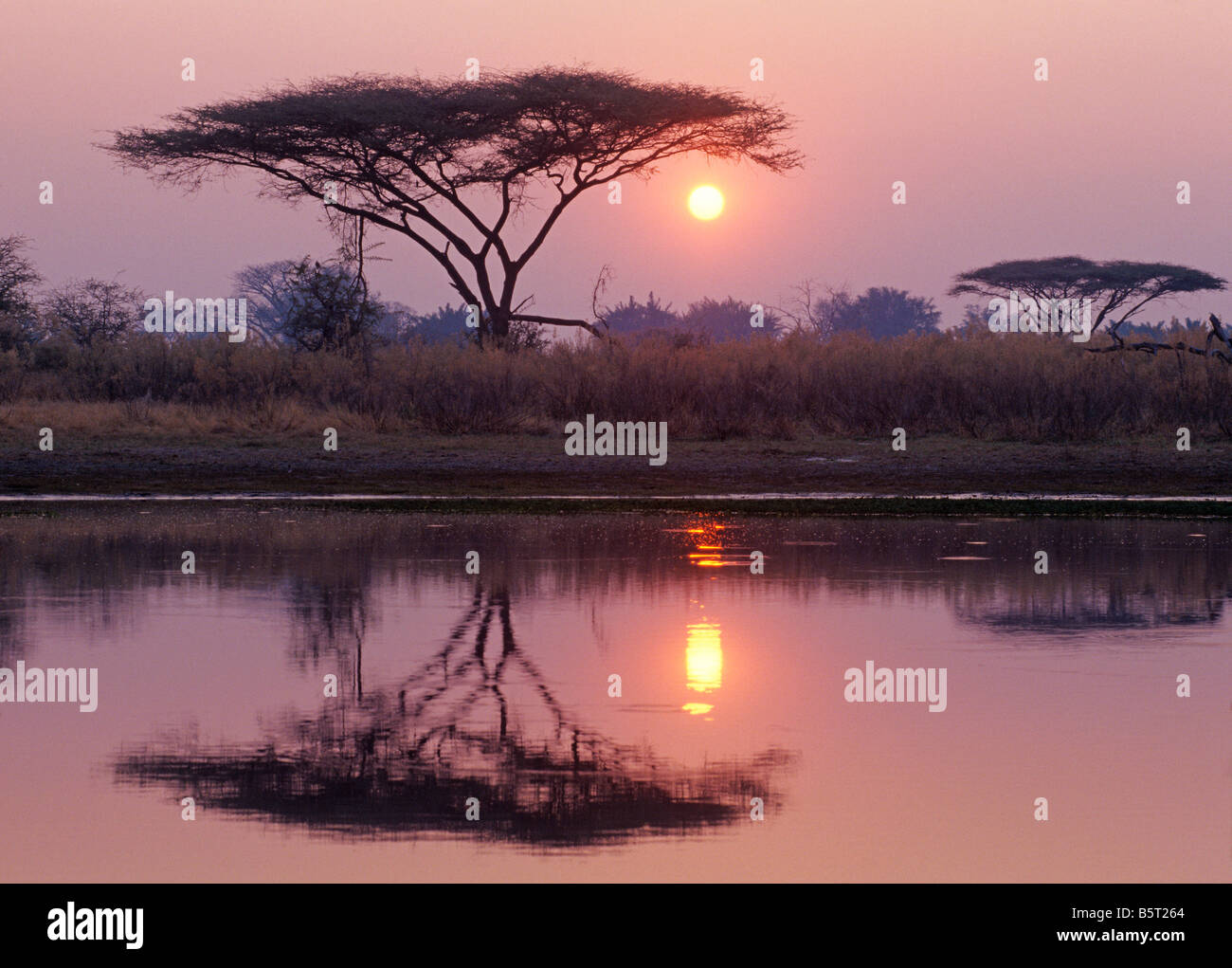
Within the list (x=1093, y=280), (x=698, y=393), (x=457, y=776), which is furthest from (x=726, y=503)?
(x=1093, y=280)

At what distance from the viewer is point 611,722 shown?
882 cm

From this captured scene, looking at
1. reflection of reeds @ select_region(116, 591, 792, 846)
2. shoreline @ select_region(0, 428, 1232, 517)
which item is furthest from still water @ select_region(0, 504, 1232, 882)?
shoreline @ select_region(0, 428, 1232, 517)

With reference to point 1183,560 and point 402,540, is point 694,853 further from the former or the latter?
point 402,540

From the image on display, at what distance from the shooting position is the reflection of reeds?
689cm

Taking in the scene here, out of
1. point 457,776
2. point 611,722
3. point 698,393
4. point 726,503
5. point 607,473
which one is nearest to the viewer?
point 457,776

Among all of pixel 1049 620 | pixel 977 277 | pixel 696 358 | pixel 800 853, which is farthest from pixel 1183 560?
pixel 977 277

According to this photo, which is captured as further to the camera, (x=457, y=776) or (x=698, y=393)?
(x=698, y=393)

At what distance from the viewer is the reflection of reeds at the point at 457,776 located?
689cm

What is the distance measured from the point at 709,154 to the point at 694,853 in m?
46.6

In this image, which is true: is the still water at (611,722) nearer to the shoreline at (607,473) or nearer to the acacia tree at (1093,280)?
the shoreline at (607,473)

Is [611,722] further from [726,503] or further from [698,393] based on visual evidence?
[698,393]

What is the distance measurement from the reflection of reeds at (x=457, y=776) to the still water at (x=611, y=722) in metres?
0.02

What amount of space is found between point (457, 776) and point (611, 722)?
1349mm

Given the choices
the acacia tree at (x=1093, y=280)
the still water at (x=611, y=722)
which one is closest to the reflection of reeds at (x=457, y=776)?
the still water at (x=611, y=722)
